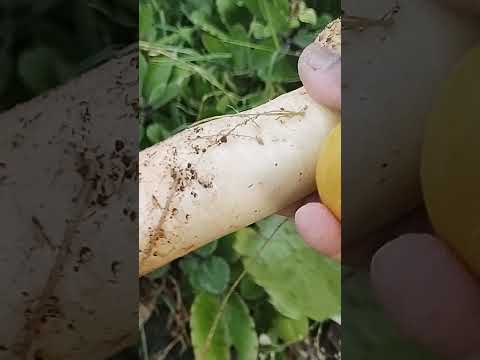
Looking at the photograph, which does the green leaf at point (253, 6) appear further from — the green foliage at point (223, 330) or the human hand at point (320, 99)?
the green foliage at point (223, 330)

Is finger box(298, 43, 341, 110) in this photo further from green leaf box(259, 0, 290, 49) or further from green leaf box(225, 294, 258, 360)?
green leaf box(225, 294, 258, 360)

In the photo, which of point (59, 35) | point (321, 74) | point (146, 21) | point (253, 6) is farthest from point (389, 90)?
point (59, 35)

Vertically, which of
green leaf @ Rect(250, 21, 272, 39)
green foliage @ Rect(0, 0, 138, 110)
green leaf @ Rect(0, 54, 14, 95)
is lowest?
green leaf @ Rect(0, 54, 14, 95)

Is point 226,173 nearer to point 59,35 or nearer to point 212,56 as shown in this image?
point 212,56

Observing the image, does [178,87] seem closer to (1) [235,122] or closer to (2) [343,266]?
(1) [235,122]

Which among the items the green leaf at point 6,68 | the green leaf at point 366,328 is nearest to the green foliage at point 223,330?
the green leaf at point 366,328

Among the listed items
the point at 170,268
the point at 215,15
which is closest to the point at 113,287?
the point at 170,268

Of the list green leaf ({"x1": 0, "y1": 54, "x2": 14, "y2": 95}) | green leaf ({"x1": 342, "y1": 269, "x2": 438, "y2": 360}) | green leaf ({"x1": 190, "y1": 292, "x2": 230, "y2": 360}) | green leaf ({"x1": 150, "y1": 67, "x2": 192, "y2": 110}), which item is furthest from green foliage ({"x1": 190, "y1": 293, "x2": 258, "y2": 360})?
green leaf ({"x1": 0, "y1": 54, "x2": 14, "y2": 95})
